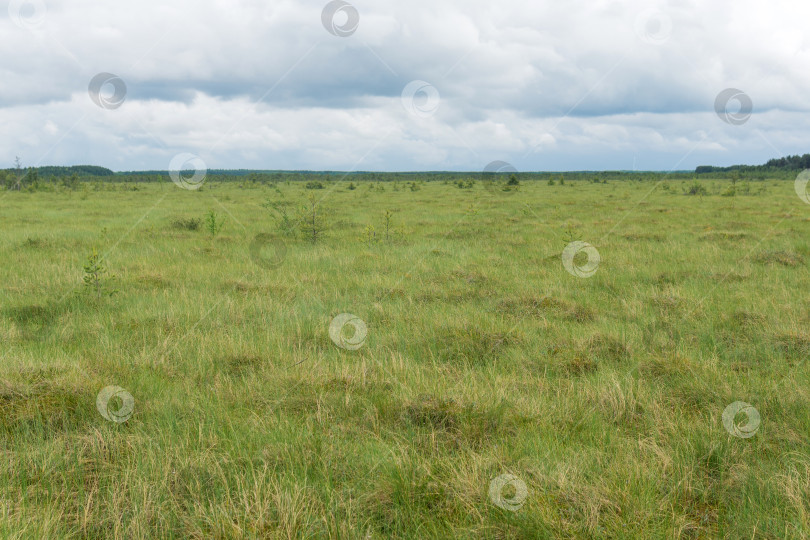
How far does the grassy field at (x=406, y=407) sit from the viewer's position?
2801 mm

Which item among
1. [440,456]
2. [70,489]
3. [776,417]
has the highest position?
[776,417]

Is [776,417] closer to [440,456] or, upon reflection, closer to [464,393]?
[464,393]

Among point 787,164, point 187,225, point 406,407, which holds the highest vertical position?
point 787,164

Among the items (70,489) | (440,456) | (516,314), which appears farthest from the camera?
(516,314)

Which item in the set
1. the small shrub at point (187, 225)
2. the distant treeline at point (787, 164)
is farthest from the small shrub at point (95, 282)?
the distant treeline at point (787, 164)

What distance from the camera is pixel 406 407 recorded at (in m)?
4.01

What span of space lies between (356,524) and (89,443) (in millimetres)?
2010

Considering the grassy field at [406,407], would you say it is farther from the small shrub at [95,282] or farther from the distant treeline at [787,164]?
the distant treeline at [787,164]

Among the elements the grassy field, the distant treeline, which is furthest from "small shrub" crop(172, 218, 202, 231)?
the distant treeline

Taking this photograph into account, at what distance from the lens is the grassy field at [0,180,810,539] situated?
2801 mm

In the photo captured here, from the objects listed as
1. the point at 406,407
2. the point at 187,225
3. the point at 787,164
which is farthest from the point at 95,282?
the point at 787,164

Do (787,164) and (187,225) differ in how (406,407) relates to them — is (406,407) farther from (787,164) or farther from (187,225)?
(787,164)

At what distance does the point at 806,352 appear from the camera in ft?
17.9

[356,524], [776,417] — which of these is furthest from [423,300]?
[356,524]
